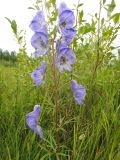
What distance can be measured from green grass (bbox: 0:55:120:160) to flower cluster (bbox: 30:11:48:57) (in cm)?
22

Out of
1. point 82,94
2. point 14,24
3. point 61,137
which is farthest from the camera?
point 14,24

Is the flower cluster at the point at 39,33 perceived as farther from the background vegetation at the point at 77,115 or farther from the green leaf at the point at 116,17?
the green leaf at the point at 116,17

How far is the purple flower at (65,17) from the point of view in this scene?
1649 millimetres

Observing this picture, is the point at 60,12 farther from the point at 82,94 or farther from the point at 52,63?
the point at 82,94

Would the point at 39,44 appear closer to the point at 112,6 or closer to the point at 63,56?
the point at 63,56

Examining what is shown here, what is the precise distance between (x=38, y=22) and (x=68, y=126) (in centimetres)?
78

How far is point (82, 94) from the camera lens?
6.13 feet

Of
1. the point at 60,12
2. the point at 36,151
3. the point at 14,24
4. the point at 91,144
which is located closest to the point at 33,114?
the point at 36,151

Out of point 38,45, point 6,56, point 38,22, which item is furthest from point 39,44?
point 6,56

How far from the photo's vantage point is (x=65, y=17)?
165 cm

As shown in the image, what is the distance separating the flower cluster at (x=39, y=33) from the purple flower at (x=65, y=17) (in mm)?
86

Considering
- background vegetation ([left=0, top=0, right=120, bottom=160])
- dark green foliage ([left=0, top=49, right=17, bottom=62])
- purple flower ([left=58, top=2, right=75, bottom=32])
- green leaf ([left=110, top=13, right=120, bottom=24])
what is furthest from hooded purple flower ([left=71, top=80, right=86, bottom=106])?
dark green foliage ([left=0, top=49, right=17, bottom=62])

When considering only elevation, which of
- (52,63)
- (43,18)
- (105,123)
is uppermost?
(43,18)

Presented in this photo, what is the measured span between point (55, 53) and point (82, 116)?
564 mm
